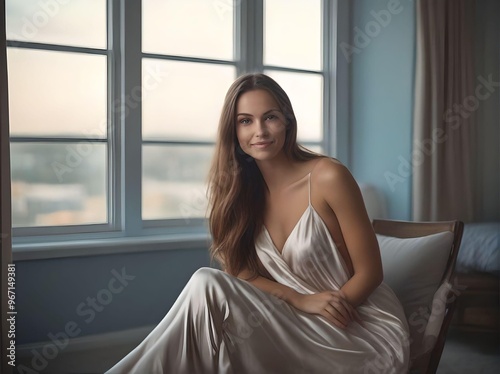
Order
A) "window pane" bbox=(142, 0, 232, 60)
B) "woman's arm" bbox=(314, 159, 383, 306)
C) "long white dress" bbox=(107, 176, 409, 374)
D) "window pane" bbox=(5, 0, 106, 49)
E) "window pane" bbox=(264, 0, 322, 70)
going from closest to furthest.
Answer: "long white dress" bbox=(107, 176, 409, 374), "woman's arm" bbox=(314, 159, 383, 306), "window pane" bbox=(5, 0, 106, 49), "window pane" bbox=(142, 0, 232, 60), "window pane" bbox=(264, 0, 322, 70)

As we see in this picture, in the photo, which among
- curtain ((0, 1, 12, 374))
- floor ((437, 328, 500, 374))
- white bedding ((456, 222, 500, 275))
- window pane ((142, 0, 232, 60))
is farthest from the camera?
window pane ((142, 0, 232, 60))

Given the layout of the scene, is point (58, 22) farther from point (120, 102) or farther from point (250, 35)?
point (250, 35)

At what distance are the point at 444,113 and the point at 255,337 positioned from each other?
102 inches

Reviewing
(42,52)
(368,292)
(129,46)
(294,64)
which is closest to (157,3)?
(129,46)

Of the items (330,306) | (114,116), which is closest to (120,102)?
(114,116)

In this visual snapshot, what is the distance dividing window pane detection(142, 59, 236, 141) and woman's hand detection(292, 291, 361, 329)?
1863 millimetres

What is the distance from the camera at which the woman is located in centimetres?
156

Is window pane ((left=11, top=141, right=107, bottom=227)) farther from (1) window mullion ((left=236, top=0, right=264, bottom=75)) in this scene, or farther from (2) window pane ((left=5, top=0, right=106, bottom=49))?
(1) window mullion ((left=236, top=0, right=264, bottom=75))

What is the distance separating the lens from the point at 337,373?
163 cm

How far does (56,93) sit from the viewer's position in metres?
3.10

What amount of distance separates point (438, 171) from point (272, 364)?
2416mm

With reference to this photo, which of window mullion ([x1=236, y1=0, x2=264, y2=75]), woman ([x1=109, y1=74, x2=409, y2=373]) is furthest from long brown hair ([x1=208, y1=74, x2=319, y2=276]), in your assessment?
window mullion ([x1=236, y1=0, x2=264, y2=75])

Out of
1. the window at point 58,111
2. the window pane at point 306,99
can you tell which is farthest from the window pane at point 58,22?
the window pane at point 306,99

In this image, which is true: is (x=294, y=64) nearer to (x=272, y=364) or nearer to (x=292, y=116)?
(x=292, y=116)
